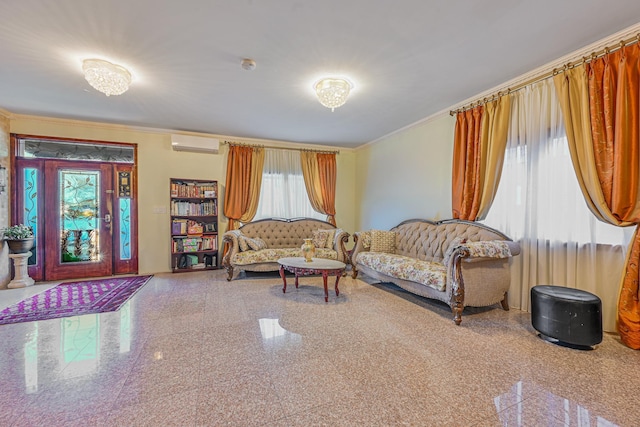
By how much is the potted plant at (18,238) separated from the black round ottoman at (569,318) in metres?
6.47

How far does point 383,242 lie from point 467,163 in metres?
1.63

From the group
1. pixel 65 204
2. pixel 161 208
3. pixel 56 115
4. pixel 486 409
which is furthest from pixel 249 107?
pixel 486 409

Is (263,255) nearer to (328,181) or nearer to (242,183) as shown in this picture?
(242,183)

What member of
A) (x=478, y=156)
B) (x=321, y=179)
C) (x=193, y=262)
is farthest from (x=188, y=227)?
(x=478, y=156)

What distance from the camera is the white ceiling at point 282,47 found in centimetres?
201

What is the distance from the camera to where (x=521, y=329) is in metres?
2.58

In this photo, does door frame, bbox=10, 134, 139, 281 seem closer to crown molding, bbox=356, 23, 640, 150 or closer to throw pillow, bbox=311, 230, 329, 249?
throw pillow, bbox=311, 230, 329, 249

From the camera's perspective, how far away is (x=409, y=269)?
322 cm

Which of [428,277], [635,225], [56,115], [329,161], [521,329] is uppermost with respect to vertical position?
[56,115]

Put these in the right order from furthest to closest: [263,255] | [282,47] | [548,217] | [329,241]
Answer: [329,241] < [263,255] < [548,217] < [282,47]

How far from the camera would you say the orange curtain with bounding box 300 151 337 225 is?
5.83 meters

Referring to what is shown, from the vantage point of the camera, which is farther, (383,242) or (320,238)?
(320,238)

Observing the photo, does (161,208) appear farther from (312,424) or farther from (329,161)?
(312,424)

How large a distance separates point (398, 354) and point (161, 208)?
15.4ft
